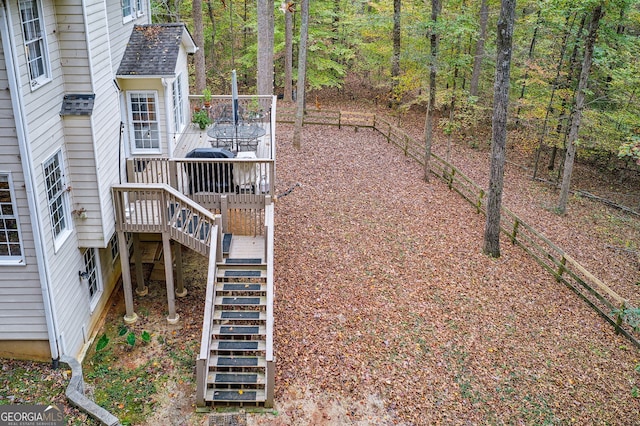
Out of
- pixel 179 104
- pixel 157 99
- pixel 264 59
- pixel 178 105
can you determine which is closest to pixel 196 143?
pixel 178 105

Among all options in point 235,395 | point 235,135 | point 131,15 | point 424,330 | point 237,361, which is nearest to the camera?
point 235,395

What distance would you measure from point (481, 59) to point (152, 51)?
66.2 feet

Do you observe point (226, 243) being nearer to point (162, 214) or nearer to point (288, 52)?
point (162, 214)

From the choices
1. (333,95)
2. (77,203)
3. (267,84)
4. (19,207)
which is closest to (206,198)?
(77,203)

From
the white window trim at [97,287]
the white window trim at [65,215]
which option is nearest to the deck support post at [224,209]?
the white window trim at [97,287]

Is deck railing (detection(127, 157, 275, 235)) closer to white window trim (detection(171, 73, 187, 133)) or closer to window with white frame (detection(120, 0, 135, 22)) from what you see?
white window trim (detection(171, 73, 187, 133))

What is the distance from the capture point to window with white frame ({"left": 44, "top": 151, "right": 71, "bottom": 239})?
29.3 feet

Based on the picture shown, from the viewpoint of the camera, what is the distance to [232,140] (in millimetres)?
14867

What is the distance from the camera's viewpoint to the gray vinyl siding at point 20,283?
8.03m

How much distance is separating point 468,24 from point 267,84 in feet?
28.6

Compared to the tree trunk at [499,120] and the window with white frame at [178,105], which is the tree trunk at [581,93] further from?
the window with white frame at [178,105]

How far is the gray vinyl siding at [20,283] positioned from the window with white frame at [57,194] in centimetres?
55

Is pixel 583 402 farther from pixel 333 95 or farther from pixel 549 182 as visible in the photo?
pixel 333 95

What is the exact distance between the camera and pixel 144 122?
14.0m
